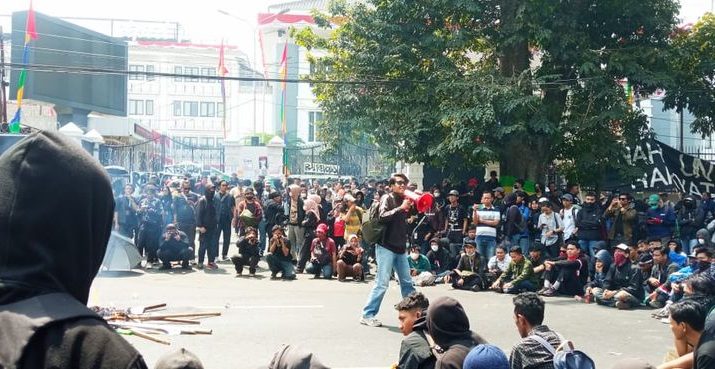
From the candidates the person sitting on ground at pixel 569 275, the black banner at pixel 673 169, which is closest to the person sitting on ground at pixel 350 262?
the person sitting on ground at pixel 569 275

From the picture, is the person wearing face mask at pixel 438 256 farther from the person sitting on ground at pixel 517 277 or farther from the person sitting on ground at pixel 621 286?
the person sitting on ground at pixel 621 286

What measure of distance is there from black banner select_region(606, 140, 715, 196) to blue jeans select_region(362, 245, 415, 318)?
11.3 meters

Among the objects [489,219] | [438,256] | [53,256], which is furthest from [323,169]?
[53,256]

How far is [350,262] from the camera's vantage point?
16.3 meters

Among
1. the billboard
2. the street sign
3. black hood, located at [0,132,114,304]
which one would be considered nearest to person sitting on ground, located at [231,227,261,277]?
black hood, located at [0,132,114,304]

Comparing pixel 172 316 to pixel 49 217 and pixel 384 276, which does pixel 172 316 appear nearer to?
pixel 384 276

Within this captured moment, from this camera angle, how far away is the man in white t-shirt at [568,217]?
1642 cm

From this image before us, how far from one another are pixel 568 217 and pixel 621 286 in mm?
2714

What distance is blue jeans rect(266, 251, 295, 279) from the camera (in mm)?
15945

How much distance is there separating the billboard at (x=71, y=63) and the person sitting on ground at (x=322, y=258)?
15.1 m

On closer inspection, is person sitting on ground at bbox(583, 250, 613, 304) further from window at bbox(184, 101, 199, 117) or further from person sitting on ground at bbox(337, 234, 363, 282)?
window at bbox(184, 101, 199, 117)

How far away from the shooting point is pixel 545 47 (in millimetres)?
19547

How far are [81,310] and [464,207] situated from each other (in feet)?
58.3

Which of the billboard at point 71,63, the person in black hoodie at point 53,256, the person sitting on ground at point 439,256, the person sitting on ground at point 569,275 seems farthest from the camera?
the billboard at point 71,63
